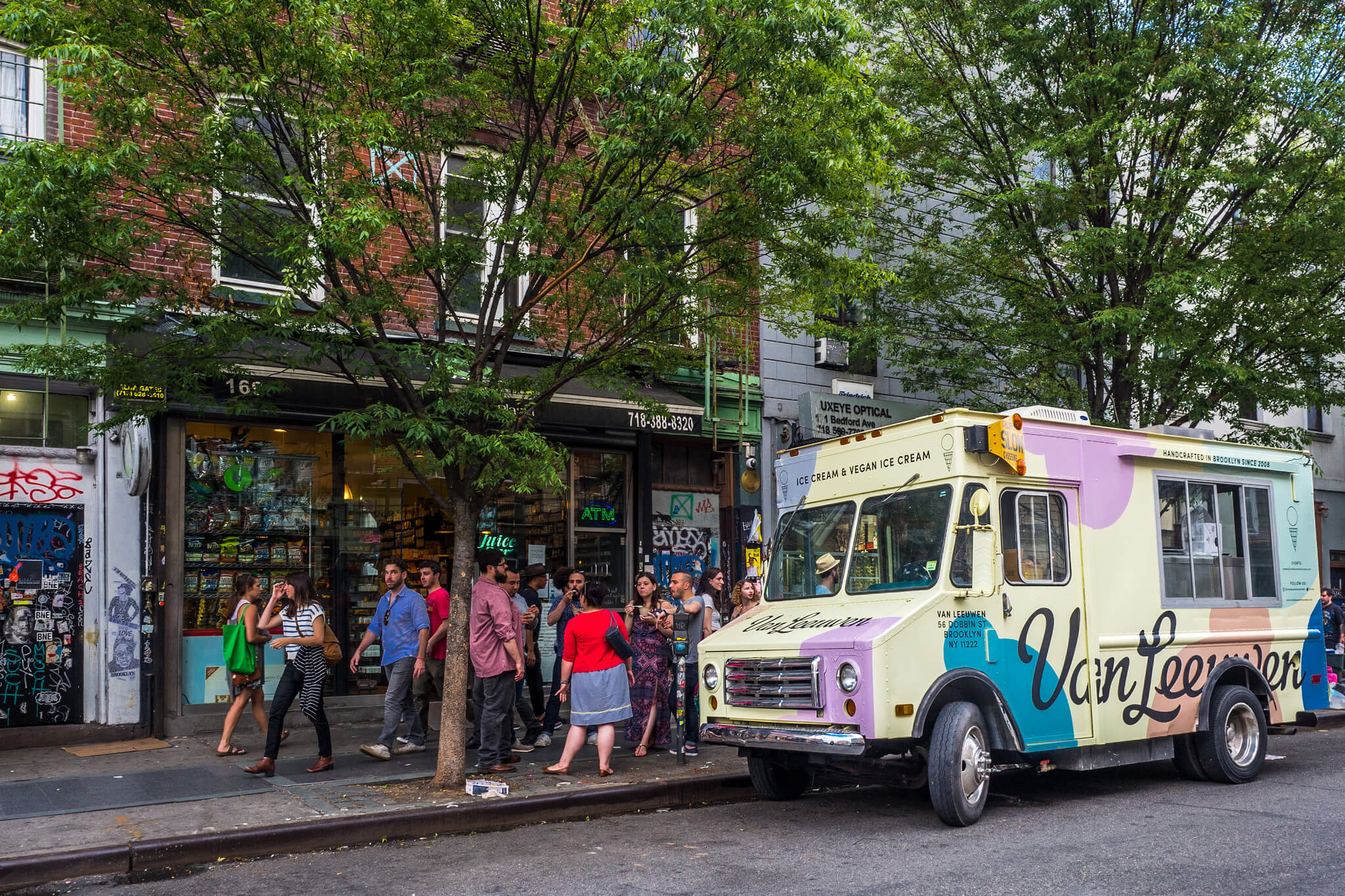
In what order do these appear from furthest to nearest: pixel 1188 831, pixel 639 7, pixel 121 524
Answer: pixel 121 524 < pixel 639 7 < pixel 1188 831

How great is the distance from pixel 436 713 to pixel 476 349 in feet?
17.5

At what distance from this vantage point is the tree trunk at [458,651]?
8.78 meters

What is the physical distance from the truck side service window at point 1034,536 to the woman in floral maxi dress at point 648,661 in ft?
11.6

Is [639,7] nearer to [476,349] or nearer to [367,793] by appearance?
[476,349]

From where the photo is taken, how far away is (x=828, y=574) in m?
8.55

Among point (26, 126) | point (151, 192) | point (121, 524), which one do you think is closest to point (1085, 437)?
point (151, 192)

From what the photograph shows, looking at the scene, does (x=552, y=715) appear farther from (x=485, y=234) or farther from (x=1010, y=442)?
(x=1010, y=442)

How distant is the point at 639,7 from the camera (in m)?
9.62

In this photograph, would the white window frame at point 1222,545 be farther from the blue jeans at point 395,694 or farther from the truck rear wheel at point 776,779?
the blue jeans at point 395,694

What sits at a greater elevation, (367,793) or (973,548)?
(973,548)

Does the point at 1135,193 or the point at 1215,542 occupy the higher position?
the point at 1135,193

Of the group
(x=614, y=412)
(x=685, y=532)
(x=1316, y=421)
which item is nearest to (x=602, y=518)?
(x=685, y=532)

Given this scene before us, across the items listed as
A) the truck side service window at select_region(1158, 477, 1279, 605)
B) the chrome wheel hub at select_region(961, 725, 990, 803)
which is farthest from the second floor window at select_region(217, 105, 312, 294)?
the truck side service window at select_region(1158, 477, 1279, 605)

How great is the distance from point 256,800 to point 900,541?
5.13 metres
